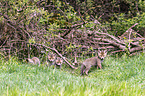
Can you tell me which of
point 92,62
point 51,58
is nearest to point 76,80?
point 92,62

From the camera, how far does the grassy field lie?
4336mm

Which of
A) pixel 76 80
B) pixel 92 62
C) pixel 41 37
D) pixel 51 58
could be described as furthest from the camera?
pixel 41 37

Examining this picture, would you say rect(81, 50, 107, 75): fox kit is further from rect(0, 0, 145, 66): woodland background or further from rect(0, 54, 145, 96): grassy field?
rect(0, 0, 145, 66): woodland background

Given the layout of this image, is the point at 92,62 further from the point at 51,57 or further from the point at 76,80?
the point at 76,80

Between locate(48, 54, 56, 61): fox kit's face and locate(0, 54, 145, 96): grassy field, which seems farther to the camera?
locate(48, 54, 56, 61): fox kit's face

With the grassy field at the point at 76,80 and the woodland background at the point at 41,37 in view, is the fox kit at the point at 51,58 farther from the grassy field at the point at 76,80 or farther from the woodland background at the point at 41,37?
the grassy field at the point at 76,80

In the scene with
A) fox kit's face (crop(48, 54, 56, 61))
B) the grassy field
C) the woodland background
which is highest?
the woodland background

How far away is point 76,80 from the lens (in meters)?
5.47

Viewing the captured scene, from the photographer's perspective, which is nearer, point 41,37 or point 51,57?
point 51,57

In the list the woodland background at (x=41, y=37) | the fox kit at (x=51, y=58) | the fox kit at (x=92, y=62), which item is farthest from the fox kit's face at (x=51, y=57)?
the fox kit at (x=92, y=62)

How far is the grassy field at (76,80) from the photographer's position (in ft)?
14.2

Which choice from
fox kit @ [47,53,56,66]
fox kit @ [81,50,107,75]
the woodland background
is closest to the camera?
fox kit @ [81,50,107,75]

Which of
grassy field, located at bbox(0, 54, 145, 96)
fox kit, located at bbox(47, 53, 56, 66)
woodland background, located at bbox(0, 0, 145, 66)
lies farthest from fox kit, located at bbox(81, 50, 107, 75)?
fox kit, located at bbox(47, 53, 56, 66)

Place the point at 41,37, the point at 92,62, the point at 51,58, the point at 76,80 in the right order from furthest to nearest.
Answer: the point at 41,37 < the point at 51,58 < the point at 92,62 < the point at 76,80
